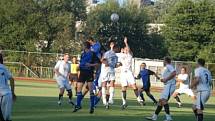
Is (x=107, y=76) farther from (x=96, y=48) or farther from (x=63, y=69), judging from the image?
(x=63, y=69)

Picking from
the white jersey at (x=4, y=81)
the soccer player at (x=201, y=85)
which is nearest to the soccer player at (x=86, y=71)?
the soccer player at (x=201, y=85)

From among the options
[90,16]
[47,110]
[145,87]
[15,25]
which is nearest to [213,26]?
[90,16]

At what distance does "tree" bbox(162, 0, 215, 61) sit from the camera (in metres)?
68.9

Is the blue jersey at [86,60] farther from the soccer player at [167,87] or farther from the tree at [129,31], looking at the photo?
the tree at [129,31]

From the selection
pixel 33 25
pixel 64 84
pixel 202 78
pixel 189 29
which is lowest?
pixel 64 84

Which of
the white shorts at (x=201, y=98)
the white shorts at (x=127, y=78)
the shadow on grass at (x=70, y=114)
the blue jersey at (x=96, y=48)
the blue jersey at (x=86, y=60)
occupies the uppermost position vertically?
the blue jersey at (x=96, y=48)

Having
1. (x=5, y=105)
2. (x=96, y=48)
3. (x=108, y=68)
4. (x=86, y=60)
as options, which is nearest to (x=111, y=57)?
(x=108, y=68)

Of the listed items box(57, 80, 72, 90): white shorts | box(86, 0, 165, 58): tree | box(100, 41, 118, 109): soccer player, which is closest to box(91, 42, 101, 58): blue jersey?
box(100, 41, 118, 109): soccer player

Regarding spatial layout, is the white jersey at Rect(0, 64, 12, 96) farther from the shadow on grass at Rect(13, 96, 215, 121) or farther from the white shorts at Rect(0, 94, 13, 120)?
the shadow on grass at Rect(13, 96, 215, 121)

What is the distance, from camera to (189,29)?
69.9 meters

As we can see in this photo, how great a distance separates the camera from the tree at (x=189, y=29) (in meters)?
68.9

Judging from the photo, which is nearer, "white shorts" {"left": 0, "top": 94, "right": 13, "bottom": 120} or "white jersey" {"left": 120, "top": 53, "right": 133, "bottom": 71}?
"white shorts" {"left": 0, "top": 94, "right": 13, "bottom": 120}

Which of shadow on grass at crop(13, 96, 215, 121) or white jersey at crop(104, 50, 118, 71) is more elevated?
white jersey at crop(104, 50, 118, 71)

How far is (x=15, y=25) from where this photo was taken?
67812mm
